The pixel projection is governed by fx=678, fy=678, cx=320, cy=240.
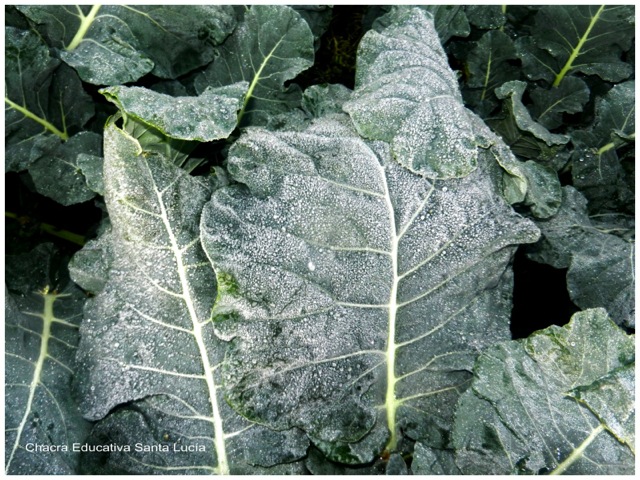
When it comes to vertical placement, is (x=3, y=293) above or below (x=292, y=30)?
below

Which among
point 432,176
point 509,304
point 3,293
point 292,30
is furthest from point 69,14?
point 509,304

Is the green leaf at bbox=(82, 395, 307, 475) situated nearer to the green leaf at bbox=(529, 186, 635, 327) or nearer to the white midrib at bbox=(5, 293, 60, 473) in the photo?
the white midrib at bbox=(5, 293, 60, 473)

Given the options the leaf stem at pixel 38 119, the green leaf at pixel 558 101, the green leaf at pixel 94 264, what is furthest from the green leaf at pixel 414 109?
the leaf stem at pixel 38 119

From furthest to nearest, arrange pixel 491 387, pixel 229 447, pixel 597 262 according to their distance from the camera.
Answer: pixel 597 262
pixel 229 447
pixel 491 387

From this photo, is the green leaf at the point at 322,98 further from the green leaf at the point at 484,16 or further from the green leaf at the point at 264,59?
the green leaf at the point at 484,16

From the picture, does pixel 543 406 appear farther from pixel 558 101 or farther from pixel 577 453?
pixel 558 101

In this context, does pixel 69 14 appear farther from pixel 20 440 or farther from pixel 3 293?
pixel 20 440

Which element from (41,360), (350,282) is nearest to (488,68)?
(350,282)
